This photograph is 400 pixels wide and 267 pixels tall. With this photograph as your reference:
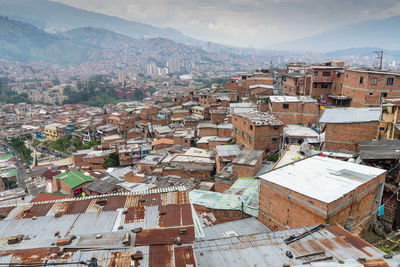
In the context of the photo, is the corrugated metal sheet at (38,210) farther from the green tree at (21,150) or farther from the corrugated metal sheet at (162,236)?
the green tree at (21,150)

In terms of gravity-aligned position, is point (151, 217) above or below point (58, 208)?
above

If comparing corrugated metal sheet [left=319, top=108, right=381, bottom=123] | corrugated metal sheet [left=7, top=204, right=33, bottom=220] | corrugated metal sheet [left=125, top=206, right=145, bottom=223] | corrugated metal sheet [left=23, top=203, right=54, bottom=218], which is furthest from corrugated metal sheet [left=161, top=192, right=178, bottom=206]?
corrugated metal sheet [left=319, top=108, right=381, bottom=123]

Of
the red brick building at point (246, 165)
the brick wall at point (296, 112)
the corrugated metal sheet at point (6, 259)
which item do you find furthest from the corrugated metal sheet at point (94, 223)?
the brick wall at point (296, 112)

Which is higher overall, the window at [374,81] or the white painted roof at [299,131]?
the window at [374,81]

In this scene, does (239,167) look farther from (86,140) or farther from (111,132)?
(86,140)

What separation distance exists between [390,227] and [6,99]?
108067 mm

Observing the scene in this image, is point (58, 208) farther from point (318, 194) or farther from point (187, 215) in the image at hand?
point (318, 194)

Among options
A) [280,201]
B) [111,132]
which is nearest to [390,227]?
[280,201]

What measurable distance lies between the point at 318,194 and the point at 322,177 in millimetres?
1294

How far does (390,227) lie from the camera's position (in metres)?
9.09

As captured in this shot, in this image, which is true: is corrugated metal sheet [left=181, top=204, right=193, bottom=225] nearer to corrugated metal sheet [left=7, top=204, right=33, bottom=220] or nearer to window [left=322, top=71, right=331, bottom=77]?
corrugated metal sheet [left=7, top=204, right=33, bottom=220]

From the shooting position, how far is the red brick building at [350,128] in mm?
13385

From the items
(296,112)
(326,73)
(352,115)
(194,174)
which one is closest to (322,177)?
(352,115)

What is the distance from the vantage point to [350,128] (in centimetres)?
1375
